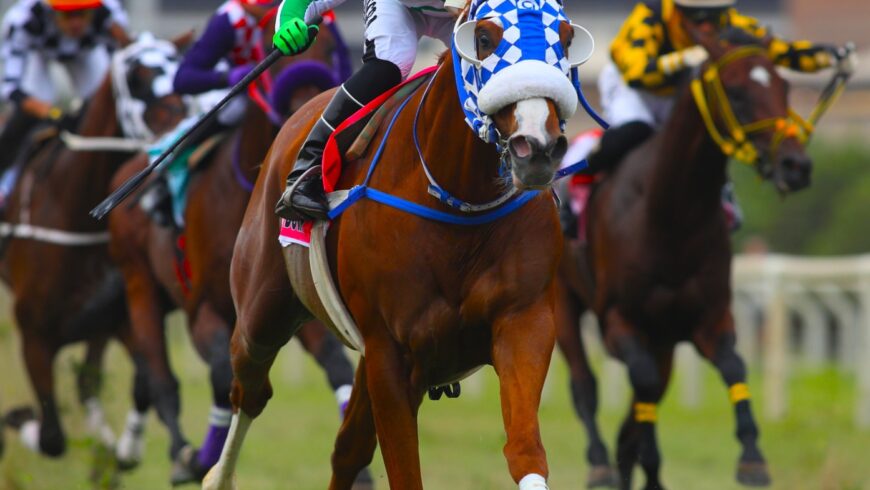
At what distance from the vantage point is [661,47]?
7992mm

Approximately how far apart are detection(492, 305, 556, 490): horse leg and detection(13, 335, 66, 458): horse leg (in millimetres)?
4700

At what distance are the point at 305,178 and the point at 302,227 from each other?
185 mm

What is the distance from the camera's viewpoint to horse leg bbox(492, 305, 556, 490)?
4207 millimetres

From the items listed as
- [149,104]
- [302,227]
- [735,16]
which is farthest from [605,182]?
[302,227]

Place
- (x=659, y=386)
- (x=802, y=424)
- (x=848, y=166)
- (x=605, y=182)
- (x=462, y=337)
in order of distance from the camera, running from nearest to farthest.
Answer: (x=462, y=337) < (x=659, y=386) < (x=605, y=182) < (x=802, y=424) < (x=848, y=166)

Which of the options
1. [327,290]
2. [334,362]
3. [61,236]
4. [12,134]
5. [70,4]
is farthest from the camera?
[12,134]

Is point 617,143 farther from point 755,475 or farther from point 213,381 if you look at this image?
point 213,381

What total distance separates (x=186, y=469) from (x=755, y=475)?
2435 mm

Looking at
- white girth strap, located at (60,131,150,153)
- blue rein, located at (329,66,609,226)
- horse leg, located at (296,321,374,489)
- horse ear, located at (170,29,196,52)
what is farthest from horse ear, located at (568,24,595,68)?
horse ear, located at (170,29,196,52)

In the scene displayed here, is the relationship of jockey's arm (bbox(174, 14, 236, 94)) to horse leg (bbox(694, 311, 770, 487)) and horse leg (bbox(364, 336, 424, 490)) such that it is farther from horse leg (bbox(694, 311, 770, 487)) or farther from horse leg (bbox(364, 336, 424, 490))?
horse leg (bbox(364, 336, 424, 490))

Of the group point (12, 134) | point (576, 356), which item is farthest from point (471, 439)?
point (12, 134)

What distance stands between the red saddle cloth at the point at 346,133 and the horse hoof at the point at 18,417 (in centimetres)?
486

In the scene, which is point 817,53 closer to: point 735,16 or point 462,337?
point 735,16

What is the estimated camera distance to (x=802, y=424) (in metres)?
10.4
